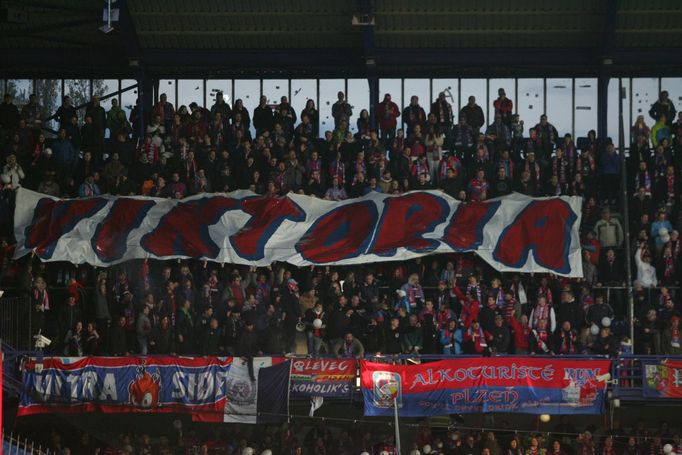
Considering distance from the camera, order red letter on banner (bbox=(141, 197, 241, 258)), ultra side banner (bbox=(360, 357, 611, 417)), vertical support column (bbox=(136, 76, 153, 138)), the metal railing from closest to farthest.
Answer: ultra side banner (bbox=(360, 357, 611, 417)), the metal railing, red letter on banner (bbox=(141, 197, 241, 258)), vertical support column (bbox=(136, 76, 153, 138))

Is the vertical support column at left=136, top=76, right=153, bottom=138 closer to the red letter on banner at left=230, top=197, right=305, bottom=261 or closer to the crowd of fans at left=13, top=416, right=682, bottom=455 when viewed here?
the red letter on banner at left=230, top=197, right=305, bottom=261

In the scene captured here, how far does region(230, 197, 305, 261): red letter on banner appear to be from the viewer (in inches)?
1200

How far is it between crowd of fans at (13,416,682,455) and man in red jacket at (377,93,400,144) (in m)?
7.39

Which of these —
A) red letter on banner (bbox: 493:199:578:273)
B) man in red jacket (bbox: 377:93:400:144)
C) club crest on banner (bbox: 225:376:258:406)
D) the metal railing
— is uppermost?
man in red jacket (bbox: 377:93:400:144)

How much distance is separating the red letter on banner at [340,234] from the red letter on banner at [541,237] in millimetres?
2908

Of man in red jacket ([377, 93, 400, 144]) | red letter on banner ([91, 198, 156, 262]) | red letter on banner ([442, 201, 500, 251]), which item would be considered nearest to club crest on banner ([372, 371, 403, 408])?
red letter on banner ([442, 201, 500, 251])

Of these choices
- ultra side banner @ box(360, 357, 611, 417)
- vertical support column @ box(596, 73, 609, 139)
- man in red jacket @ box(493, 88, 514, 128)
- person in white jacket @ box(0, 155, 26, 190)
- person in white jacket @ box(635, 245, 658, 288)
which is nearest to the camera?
ultra side banner @ box(360, 357, 611, 417)

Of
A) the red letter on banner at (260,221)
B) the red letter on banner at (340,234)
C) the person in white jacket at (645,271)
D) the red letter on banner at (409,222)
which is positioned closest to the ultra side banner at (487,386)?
the person in white jacket at (645,271)

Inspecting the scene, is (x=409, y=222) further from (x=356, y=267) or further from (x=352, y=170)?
(x=352, y=170)

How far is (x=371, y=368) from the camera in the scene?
2736 centimetres

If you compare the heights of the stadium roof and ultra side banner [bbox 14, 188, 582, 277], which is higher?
the stadium roof

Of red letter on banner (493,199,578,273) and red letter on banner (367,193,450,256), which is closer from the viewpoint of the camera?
red letter on banner (493,199,578,273)

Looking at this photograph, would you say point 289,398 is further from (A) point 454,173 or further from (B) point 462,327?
(A) point 454,173

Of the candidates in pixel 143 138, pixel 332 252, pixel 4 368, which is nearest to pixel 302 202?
pixel 332 252
